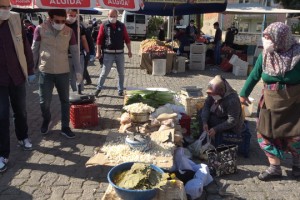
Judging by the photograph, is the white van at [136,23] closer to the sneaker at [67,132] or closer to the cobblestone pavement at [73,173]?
the cobblestone pavement at [73,173]

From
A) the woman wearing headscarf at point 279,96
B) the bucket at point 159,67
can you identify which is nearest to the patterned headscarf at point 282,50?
the woman wearing headscarf at point 279,96

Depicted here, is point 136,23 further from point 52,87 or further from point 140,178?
point 140,178

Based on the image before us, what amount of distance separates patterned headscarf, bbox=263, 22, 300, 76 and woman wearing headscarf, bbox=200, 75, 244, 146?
2.71 ft

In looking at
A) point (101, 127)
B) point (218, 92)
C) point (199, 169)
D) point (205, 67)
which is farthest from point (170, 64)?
point (199, 169)

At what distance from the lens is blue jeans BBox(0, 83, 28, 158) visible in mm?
4039

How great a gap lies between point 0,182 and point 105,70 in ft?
13.0

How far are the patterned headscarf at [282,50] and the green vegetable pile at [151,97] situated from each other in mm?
2337

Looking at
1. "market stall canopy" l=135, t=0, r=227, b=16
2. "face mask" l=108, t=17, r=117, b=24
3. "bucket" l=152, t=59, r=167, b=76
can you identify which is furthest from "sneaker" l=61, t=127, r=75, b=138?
"market stall canopy" l=135, t=0, r=227, b=16

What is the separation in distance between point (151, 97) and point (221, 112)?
1.58m

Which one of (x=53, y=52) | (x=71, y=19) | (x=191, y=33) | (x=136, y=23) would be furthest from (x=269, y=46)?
(x=136, y=23)

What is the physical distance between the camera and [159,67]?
11.4 m

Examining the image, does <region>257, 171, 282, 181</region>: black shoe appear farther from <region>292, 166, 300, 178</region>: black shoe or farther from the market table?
the market table

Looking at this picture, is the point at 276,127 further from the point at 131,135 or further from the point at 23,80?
the point at 23,80

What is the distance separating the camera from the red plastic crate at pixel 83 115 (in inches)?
222
